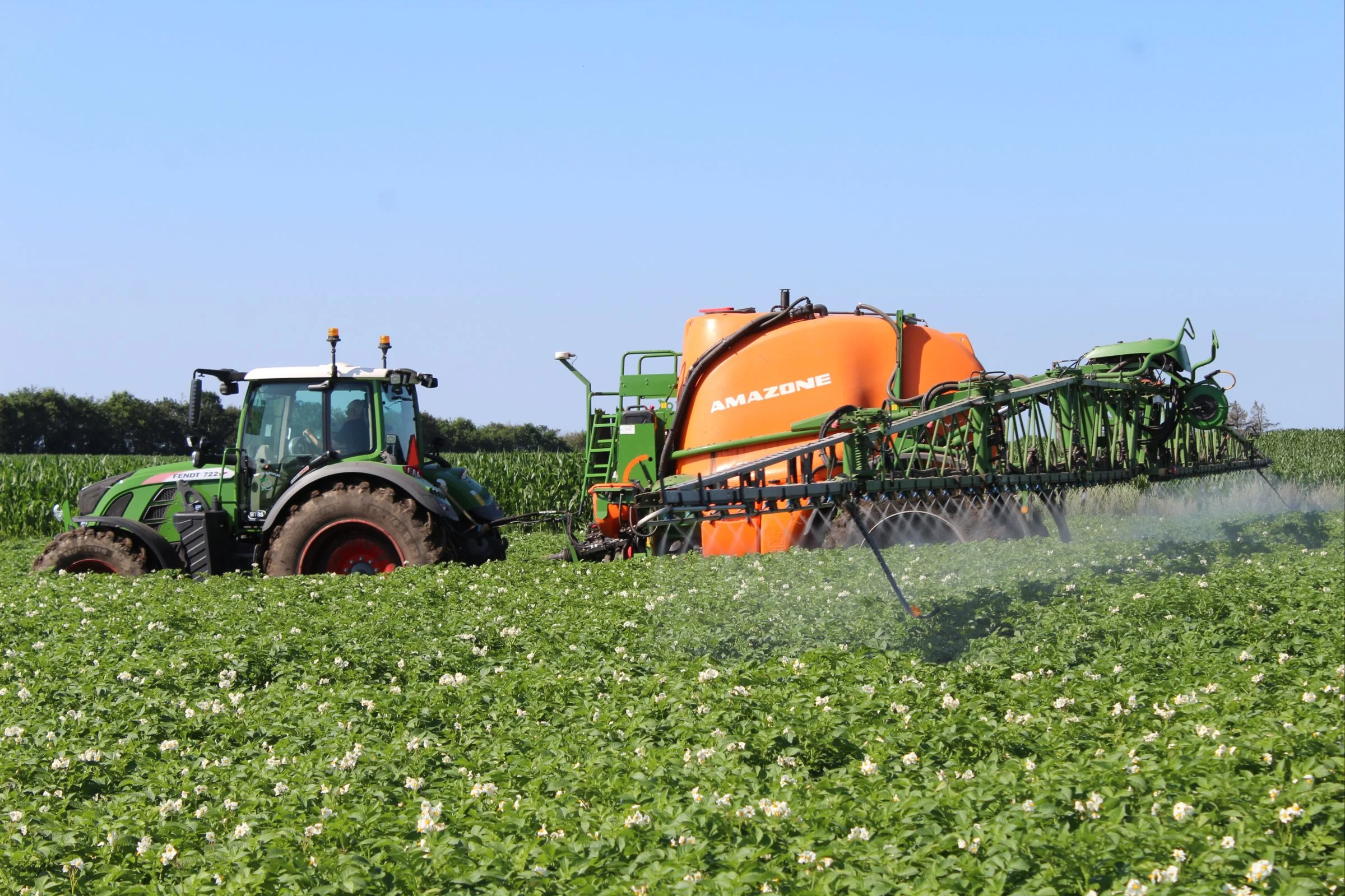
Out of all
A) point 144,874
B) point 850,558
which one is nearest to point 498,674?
point 144,874

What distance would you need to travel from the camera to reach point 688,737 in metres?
4.82

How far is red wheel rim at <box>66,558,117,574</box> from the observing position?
11273mm

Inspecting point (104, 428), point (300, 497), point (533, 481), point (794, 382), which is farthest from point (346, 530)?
point (104, 428)

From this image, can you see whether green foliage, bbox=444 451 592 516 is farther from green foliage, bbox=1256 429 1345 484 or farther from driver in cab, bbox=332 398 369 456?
green foliage, bbox=1256 429 1345 484

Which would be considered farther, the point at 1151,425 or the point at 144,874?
the point at 1151,425

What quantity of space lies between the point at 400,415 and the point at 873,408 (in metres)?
4.57

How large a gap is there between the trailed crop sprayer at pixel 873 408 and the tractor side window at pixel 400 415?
2.20 meters

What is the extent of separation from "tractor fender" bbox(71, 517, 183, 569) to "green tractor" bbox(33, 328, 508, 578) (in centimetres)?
1

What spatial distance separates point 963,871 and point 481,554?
Result: 328 inches

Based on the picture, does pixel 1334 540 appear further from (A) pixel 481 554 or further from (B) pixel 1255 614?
(A) pixel 481 554

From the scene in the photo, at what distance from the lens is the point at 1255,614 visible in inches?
294

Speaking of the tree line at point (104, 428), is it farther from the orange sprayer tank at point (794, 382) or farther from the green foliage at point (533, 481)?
the orange sprayer tank at point (794, 382)

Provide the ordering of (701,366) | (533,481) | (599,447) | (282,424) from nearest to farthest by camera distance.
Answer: (282,424)
(701,366)
(599,447)
(533,481)

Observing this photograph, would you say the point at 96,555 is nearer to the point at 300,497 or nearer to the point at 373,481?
the point at 300,497
